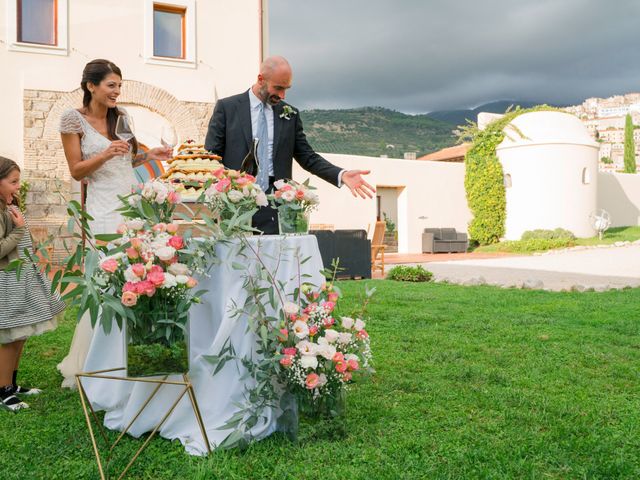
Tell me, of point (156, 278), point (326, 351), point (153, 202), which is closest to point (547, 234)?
point (326, 351)

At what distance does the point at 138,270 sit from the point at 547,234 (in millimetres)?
17498

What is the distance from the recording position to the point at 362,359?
8.55 ft

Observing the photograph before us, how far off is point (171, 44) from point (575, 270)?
9115 millimetres

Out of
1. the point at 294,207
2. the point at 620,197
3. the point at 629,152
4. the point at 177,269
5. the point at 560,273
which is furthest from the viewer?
the point at 629,152

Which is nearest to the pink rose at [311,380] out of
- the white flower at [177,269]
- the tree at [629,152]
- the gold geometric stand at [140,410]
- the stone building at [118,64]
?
the gold geometric stand at [140,410]

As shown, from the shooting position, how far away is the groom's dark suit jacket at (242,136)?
10.5ft

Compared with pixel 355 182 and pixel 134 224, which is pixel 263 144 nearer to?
pixel 355 182

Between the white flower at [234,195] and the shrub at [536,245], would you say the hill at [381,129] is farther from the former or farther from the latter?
the white flower at [234,195]

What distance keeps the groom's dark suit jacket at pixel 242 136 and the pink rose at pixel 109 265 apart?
1.30 metres

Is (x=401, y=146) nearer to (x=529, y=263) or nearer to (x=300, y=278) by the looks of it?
(x=529, y=263)

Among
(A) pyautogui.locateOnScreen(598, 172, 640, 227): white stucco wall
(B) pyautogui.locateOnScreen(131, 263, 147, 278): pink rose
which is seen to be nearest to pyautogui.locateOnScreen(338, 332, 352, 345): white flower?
(B) pyautogui.locateOnScreen(131, 263, 147, 278): pink rose

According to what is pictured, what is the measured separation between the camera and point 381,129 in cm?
4619

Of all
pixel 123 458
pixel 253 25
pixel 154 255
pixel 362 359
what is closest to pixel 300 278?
pixel 362 359

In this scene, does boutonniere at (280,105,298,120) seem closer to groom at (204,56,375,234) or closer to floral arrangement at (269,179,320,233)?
groom at (204,56,375,234)
